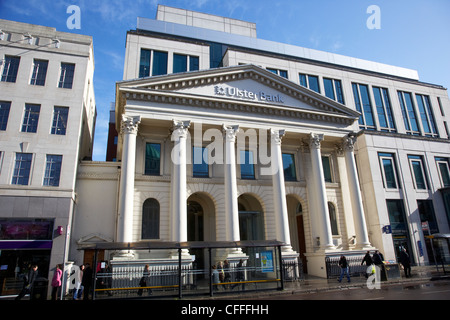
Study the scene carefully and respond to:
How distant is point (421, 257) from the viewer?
91.5 feet

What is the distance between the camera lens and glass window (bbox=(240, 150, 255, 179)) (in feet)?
86.1

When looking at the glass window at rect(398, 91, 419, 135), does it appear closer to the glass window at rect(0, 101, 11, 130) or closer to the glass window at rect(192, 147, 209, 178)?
the glass window at rect(192, 147, 209, 178)

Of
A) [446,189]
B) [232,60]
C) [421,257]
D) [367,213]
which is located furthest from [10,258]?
[446,189]

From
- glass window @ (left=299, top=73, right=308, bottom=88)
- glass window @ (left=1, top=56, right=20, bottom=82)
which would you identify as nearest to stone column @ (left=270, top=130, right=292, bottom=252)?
glass window @ (left=299, top=73, right=308, bottom=88)

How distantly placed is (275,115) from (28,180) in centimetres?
1835

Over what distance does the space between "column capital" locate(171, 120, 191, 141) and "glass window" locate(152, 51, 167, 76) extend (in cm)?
847

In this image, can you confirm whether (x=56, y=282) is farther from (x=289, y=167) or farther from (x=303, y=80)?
(x=303, y=80)

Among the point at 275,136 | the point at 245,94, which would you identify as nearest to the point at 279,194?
the point at 275,136

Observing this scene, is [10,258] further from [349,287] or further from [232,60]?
[232,60]

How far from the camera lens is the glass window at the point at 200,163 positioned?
2478 cm

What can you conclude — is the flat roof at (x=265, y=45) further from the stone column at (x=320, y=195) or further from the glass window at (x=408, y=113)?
the stone column at (x=320, y=195)

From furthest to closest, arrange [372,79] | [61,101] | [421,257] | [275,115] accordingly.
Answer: [372,79], [421,257], [275,115], [61,101]

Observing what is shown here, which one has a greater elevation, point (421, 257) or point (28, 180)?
point (28, 180)

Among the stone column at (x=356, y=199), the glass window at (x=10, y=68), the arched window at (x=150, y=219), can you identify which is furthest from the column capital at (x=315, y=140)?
the glass window at (x=10, y=68)
